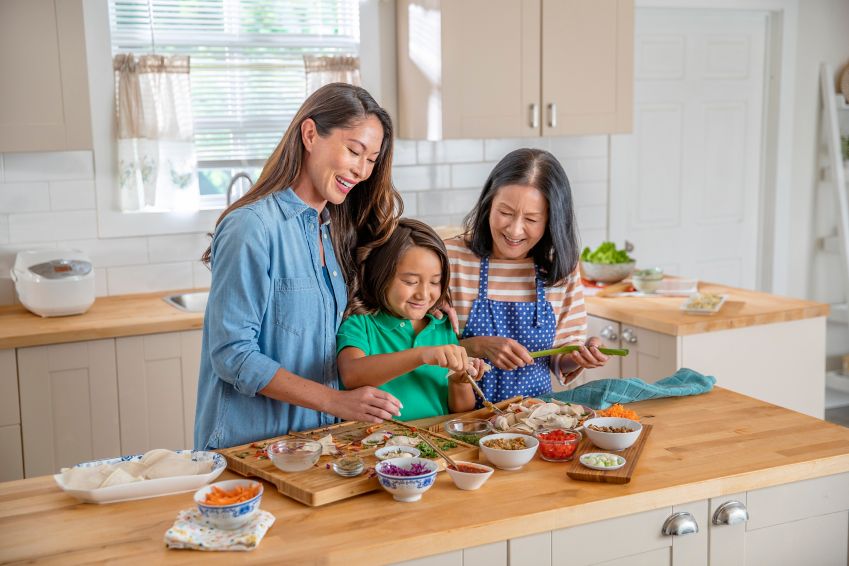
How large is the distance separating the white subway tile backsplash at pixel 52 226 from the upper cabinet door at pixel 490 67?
5.23ft

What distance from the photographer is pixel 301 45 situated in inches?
174

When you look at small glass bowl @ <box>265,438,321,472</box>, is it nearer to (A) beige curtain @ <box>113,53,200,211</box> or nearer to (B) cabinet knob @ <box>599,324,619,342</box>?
(B) cabinet knob @ <box>599,324,619,342</box>

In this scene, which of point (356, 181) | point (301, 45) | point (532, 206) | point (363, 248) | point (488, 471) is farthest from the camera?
point (301, 45)

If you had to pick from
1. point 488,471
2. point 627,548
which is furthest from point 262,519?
point 627,548

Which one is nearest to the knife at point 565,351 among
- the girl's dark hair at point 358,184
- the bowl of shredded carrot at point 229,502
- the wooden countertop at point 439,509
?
the wooden countertop at point 439,509

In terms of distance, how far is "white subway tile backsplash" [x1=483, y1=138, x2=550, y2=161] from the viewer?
4.79m

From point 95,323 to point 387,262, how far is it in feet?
5.59

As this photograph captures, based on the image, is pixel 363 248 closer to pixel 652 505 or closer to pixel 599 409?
pixel 599 409

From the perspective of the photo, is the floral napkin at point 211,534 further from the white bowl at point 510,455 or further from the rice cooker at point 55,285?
the rice cooker at point 55,285

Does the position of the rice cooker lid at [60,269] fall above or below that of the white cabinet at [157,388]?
above

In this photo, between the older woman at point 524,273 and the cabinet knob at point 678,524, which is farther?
the older woman at point 524,273

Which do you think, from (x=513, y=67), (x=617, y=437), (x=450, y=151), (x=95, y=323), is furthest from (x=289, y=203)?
(x=450, y=151)

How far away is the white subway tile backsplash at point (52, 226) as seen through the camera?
3963 mm

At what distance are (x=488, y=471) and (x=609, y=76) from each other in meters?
2.96
